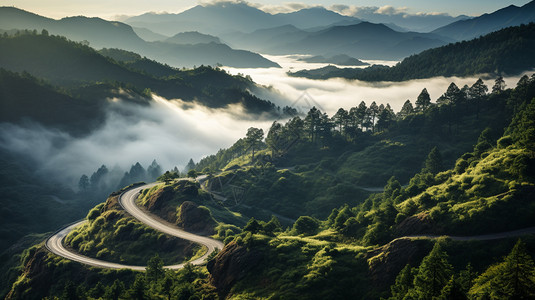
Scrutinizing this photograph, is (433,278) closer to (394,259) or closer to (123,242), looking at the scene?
(394,259)

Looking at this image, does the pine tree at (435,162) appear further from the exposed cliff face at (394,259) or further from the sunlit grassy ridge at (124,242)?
the sunlit grassy ridge at (124,242)

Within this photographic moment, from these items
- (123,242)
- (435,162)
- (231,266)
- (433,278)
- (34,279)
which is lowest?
(34,279)

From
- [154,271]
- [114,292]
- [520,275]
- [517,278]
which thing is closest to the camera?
[520,275]

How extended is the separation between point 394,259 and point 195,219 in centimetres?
8861

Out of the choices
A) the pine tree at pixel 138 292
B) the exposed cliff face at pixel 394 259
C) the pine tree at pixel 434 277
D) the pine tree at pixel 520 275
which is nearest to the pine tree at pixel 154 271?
the pine tree at pixel 138 292

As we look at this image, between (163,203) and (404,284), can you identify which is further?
(163,203)

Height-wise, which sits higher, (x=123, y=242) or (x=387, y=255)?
(x=387, y=255)

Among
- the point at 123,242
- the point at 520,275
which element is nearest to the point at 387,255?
the point at 520,275

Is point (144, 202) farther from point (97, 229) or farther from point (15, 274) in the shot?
point (15, 274)

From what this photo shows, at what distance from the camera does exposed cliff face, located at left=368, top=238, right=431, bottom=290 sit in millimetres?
66438

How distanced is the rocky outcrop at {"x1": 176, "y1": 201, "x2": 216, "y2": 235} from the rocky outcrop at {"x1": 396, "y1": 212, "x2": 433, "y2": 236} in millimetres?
74194

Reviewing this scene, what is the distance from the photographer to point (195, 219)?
140 m

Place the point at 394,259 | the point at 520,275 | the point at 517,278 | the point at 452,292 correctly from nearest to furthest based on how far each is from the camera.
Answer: the point at 520,275
the point at 517,278
the point at 452,292
the point at 394,259

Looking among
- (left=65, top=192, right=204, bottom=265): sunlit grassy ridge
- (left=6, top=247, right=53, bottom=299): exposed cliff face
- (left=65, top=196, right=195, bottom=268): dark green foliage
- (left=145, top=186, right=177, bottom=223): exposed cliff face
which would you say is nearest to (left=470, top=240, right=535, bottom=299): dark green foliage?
(left=65, top=192, right=204, bottom=265): sunlit grassy ridge
